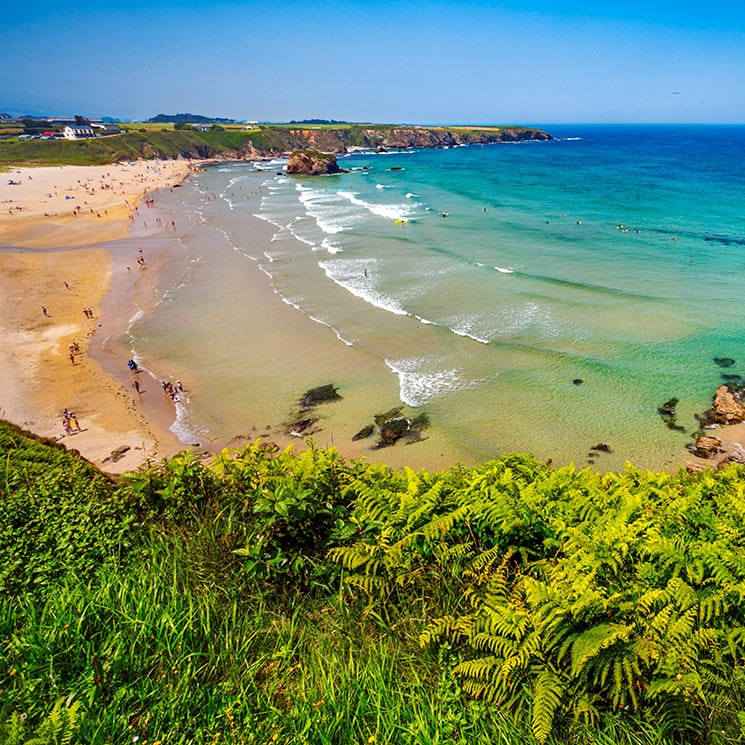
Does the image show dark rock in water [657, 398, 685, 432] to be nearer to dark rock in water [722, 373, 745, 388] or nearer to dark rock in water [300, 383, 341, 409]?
dark rock in water [722, 373, 745, 388]

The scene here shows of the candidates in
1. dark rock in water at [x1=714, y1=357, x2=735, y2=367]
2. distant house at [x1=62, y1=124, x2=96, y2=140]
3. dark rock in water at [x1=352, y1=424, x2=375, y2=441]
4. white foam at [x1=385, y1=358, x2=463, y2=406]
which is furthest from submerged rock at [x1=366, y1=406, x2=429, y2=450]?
distant house at [x1=62, y1=124, x2=96, y2=140]

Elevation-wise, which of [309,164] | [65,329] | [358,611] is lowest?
[65,329]

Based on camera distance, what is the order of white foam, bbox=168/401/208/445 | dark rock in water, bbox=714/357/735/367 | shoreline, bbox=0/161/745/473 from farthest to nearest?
dark rock in water, bbox=714/357/735/367 → white foam, bbox=168/401/208/445 → shoreline, bbox=0/161/745/473

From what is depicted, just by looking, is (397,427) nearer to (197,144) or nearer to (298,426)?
(298,426)

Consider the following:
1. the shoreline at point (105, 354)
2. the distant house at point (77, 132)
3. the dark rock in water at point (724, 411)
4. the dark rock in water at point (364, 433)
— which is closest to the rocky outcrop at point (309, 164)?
the shoreline at point (105, 354)

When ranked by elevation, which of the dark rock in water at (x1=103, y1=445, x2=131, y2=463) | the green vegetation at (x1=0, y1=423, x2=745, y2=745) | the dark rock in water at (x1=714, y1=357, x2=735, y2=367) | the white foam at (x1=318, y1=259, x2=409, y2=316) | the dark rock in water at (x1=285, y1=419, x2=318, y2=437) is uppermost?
the green vegetation at (x1=0, y1=423, x2=745, y2=745)

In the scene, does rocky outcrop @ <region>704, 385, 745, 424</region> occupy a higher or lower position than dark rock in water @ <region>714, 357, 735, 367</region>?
lower

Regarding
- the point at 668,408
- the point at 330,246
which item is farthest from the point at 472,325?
the point at 330,246
